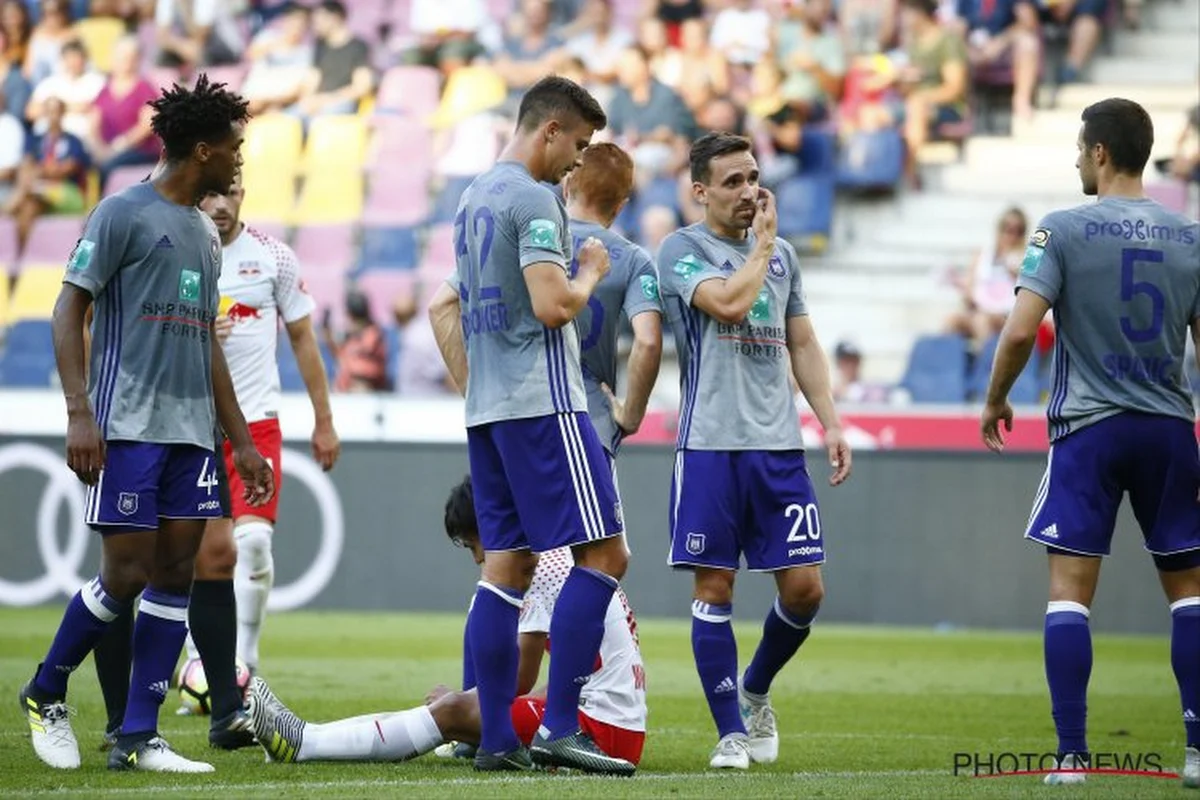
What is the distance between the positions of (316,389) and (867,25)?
43.7 ft

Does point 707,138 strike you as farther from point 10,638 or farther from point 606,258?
point 10,638

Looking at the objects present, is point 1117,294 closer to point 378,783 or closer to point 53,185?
point 378,783

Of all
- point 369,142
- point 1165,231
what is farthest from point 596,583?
point 369,142

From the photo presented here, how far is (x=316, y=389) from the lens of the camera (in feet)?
30.7

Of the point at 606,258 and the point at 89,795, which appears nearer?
the point at 89,795

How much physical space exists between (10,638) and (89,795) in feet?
24.5

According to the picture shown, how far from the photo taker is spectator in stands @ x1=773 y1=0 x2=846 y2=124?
66.3ft

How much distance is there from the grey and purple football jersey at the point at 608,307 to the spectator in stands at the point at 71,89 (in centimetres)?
1540

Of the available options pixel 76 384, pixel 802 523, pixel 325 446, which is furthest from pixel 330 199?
pixel 76 384

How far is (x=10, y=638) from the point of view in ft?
43.2

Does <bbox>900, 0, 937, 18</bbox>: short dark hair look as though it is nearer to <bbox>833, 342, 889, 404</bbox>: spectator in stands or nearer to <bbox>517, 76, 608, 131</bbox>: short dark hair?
<bbox>833, 342, 889, 404</bbox>: spectator in stands

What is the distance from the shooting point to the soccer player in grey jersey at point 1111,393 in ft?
21.9

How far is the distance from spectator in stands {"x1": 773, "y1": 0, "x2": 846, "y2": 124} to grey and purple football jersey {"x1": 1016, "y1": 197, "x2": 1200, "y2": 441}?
13.4 metres

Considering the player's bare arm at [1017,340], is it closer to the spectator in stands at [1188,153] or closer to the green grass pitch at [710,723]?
the green grass pitch at [710,723]
